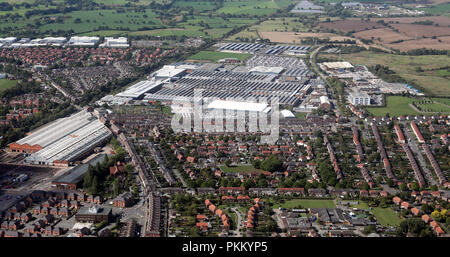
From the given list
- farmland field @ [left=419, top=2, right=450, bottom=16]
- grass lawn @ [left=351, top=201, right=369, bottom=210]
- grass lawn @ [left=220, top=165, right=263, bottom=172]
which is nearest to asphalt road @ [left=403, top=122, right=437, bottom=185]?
grass lawn @ [left=351, top=201, right=369, bottom=210]

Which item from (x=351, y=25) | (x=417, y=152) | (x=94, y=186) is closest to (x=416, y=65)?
(x=351, y=25)

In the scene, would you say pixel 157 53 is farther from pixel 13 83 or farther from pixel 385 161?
pixel 385 161

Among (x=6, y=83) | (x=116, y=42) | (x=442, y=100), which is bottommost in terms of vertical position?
(x=442, y=100)

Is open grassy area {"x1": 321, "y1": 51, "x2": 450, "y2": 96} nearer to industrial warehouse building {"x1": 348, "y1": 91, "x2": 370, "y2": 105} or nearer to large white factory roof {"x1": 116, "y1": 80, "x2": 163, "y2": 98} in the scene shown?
industrial warehouse building {"x1": 348, "y1": 91, "x2": 370, "y2": 105}

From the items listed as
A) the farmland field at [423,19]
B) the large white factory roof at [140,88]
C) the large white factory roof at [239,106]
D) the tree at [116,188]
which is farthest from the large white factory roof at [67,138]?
the farmland field at [423,19]

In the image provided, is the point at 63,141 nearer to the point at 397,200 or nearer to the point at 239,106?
the point at 239,106
